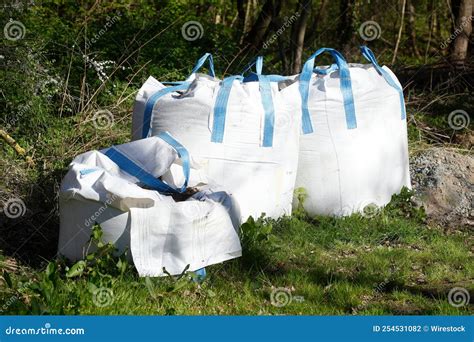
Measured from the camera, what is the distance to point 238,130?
17.8ft

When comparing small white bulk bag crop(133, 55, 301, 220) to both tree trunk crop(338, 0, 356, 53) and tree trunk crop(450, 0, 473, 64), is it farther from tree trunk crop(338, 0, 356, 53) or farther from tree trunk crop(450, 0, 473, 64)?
tree trunk crop(338, 0, 356, 53)

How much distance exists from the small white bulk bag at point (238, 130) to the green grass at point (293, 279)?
0.74ft

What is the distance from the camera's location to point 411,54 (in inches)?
570

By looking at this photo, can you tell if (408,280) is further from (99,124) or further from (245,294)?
(99,124)

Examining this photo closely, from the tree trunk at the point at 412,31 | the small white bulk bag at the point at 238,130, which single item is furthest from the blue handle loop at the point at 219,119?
the tree trunk at the point at 412,31

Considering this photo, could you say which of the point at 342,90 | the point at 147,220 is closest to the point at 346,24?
the point at 342,90

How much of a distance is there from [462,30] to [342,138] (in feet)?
13.6

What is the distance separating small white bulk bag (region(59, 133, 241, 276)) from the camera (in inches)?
180

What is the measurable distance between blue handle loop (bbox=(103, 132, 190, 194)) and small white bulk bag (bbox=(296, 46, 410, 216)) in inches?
43.1

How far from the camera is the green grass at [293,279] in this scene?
427cm

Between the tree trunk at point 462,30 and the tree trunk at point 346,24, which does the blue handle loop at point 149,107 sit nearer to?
the tree trunk at point 462,30

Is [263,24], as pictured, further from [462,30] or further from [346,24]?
[462,30]

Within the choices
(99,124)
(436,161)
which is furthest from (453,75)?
(99,124)

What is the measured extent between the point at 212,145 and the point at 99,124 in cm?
173
